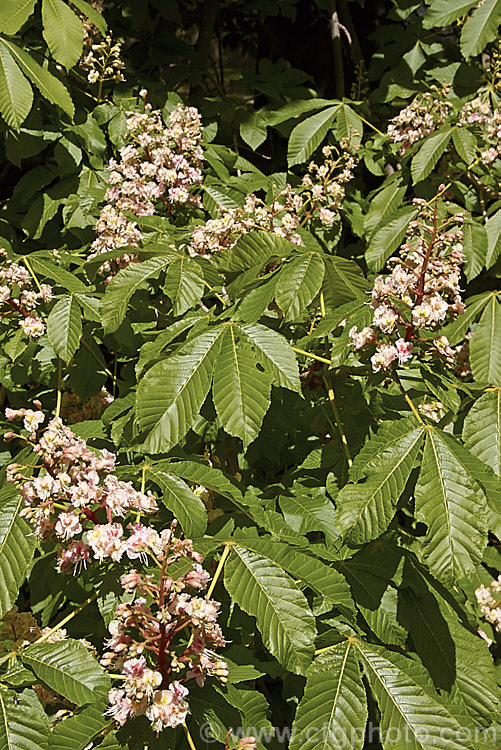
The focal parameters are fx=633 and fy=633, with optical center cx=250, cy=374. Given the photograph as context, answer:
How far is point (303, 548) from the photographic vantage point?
121 cm

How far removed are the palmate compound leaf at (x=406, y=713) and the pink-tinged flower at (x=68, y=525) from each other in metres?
0.52

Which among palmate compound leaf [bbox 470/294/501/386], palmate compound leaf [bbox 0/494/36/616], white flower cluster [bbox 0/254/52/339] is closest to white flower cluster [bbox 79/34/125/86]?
white flower cluster [bbox 0/254/52/339]

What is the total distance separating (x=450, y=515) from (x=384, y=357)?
32 centimetres

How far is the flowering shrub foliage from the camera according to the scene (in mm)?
1000

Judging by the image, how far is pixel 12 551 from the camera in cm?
110

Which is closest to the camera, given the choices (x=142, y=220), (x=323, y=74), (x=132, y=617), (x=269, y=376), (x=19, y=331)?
(x=132, y=617)

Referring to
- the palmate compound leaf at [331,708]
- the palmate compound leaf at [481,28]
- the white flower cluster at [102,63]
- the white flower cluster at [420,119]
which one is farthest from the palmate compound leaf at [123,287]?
the palmate compound leaf at [481,28]

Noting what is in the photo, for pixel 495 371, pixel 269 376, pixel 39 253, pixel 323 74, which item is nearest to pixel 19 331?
pixel 39 253

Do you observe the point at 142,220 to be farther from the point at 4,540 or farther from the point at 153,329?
the point at 4,540

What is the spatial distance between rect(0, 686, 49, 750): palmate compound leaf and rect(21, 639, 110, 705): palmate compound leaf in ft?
0.14

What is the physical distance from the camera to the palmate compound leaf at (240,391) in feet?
3.63

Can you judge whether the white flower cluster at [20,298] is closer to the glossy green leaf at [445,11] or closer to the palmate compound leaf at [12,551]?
the palmate compound leaf at [12,551]

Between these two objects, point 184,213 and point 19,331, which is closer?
point 19,331

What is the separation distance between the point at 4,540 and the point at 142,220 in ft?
3.17
